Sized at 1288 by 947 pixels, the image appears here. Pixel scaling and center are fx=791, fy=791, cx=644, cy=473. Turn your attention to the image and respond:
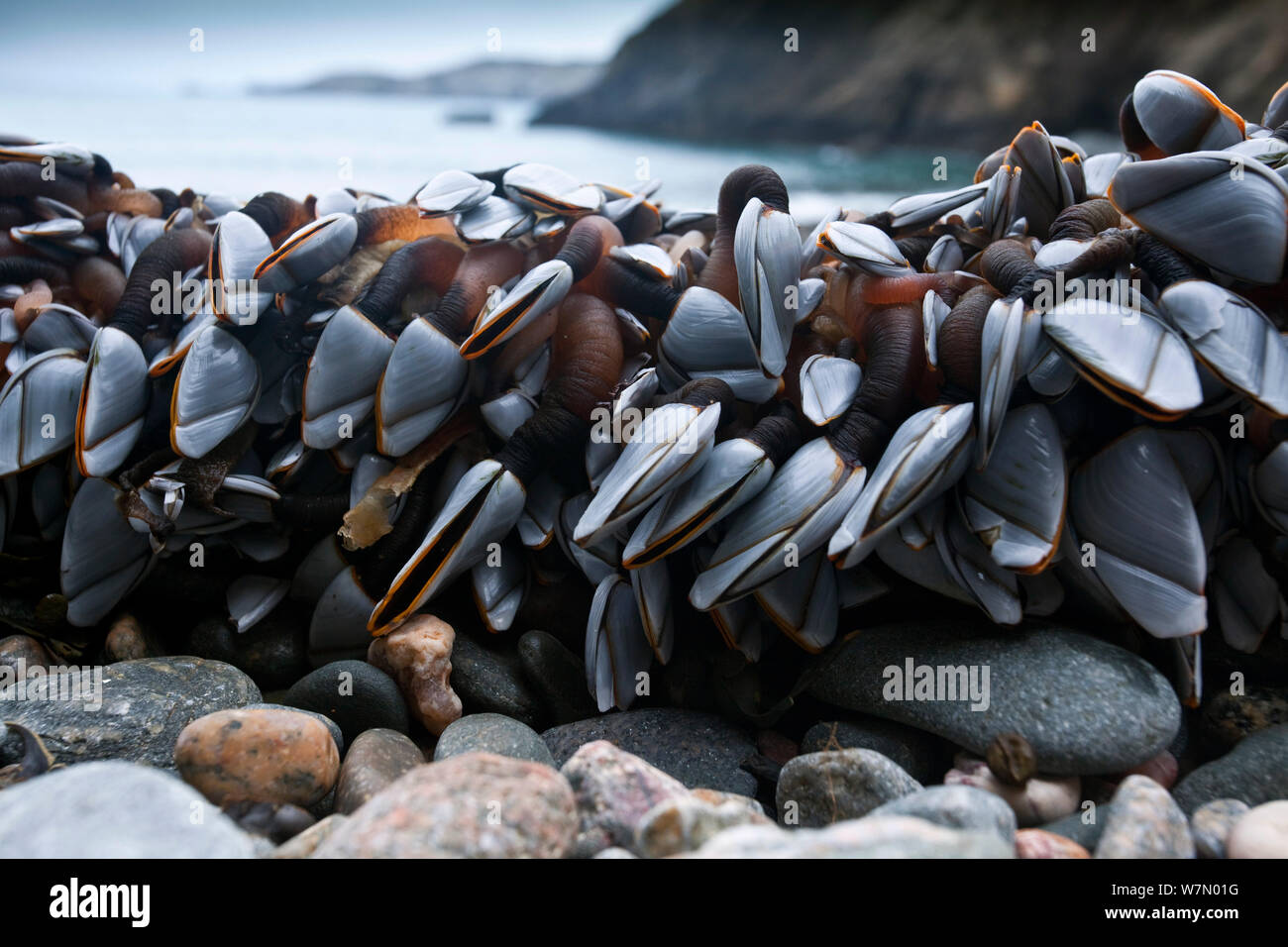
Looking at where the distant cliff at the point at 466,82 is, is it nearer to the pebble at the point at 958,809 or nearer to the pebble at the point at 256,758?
the pebble at the point at 256,758

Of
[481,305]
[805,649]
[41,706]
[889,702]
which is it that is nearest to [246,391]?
[481,305]

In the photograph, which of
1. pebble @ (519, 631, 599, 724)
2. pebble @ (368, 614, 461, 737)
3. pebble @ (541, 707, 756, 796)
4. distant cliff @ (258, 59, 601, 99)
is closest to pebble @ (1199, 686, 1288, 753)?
pebble @ (541, 707, 756, 796)

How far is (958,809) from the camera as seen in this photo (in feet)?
2.67

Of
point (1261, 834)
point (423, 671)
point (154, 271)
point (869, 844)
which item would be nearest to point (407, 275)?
point (154, 271)

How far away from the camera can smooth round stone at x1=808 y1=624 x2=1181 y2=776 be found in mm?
984

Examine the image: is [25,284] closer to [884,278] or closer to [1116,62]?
[884,278]

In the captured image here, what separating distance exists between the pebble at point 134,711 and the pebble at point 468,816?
0.48 metres

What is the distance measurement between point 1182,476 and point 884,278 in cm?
50

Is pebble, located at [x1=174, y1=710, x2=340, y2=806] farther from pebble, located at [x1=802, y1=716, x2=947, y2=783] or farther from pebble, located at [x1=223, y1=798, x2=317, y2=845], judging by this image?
pebble, located at [x1=802, y1=716, x2=947, y2=783]

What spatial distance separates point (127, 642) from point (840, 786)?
3.93 feet

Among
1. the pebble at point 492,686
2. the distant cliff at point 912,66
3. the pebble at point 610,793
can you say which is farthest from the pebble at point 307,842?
the distant cliff at point 912,66

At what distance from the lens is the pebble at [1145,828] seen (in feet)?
2.60

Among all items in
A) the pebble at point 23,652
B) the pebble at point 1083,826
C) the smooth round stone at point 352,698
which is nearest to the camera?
the pebble at point 1083,826

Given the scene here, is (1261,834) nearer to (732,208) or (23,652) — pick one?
(732,208)
